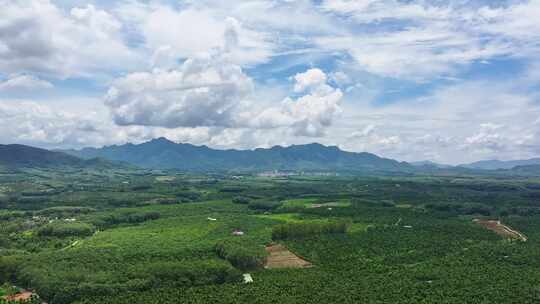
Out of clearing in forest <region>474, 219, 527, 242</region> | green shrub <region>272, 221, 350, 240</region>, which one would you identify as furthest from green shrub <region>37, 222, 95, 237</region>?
clearing in forest <region>474, 219, 527, 242</region>

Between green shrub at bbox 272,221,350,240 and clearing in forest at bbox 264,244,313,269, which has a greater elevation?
green shrub at bbox 272,221,350,240

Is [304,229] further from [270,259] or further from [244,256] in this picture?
[244,256]

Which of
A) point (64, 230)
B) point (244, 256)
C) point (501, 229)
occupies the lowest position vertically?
point (64, 230)

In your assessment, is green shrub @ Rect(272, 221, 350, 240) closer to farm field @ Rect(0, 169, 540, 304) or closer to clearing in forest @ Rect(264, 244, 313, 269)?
farm field @ Rect(0, 169, 540, 304)

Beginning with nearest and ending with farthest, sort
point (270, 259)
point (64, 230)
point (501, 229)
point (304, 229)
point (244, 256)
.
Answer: point (244, 256), point (270, 259), point (304, 229), point (64, 230), point (501, 229)

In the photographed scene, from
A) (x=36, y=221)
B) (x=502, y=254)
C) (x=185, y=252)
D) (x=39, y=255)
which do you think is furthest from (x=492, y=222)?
(x=36, y=221)

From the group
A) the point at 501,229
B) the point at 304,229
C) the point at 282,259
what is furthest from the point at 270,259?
A: the point at 501,229

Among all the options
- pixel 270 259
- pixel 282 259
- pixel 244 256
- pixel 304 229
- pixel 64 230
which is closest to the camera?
pixel 244 256

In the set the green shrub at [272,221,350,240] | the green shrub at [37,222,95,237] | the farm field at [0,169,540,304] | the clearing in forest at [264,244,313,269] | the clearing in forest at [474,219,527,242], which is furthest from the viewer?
the green shrub at [37,222,95,237]
